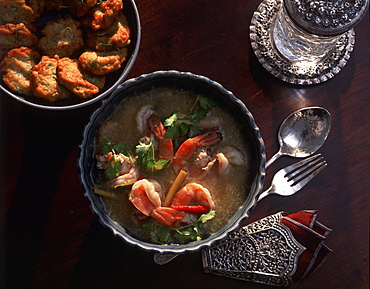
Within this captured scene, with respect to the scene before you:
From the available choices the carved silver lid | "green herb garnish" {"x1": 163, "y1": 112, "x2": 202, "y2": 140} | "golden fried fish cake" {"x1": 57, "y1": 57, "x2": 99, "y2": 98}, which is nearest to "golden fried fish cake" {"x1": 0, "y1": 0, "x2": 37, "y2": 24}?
"golden fried fish cake" {"x1": 57, "y1": 57, "x2": 99, "y2": 98}

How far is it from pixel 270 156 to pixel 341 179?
15.7 inches

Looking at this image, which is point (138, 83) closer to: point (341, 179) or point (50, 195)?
point (50, 195)

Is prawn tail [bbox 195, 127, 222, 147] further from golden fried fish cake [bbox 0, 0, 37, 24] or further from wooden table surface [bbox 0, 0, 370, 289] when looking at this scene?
golden fried fish cake [bbox 0, 0, 37, 24]

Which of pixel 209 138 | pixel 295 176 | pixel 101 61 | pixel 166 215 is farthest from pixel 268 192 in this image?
pixel 101 61

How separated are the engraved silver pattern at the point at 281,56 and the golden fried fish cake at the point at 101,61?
0.70 metres

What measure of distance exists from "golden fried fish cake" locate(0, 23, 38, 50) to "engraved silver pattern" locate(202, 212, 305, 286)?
4.34ft

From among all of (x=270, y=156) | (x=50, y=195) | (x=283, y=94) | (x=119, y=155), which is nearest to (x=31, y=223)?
(x=50, y=195)

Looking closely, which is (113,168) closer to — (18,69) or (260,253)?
(18,69)

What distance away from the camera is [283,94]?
2113mm

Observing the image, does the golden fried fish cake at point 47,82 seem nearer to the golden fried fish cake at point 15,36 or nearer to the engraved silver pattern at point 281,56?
the golden fried fish cake at point 15,36

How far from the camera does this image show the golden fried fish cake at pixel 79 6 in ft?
6.02

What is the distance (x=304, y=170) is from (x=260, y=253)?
0.47m

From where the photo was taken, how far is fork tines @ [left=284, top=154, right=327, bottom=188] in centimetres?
207

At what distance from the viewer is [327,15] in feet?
6.21
